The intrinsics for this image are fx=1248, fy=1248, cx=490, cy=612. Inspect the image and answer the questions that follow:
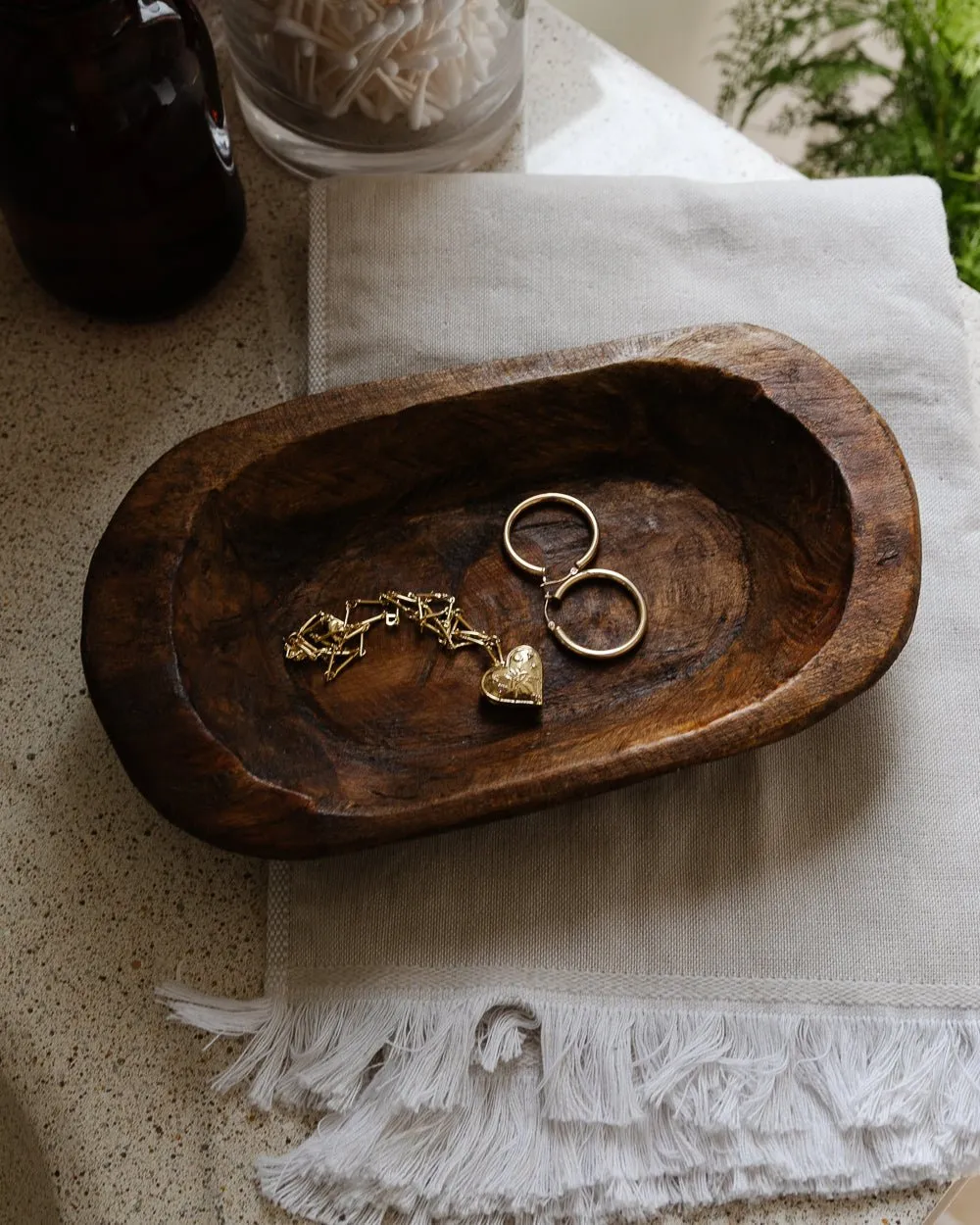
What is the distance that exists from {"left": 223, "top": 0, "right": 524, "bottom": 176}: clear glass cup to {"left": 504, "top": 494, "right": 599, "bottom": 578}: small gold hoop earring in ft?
0.85

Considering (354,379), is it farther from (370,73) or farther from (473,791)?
(473,791)

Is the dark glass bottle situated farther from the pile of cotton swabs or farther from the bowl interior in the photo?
the bowl interior

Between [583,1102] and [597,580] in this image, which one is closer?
[583,1102]

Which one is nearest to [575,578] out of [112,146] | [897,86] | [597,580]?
[597,580]

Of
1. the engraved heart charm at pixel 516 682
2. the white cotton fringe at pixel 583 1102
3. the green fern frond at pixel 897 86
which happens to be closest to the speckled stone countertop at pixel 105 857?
the white cotton fringe at pixel 583 1102

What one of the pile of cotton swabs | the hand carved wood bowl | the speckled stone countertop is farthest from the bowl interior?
the pile of cotton swabs

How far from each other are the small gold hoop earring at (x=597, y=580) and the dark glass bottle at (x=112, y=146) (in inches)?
12.2

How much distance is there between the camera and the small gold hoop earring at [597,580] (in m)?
0.70

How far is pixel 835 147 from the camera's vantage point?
1.22 metres

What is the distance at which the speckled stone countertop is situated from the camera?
61cm

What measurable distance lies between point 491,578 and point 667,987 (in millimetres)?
245

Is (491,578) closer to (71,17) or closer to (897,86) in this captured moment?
(71,17)

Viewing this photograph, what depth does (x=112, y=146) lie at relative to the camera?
66cm

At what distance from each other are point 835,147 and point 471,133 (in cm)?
54
